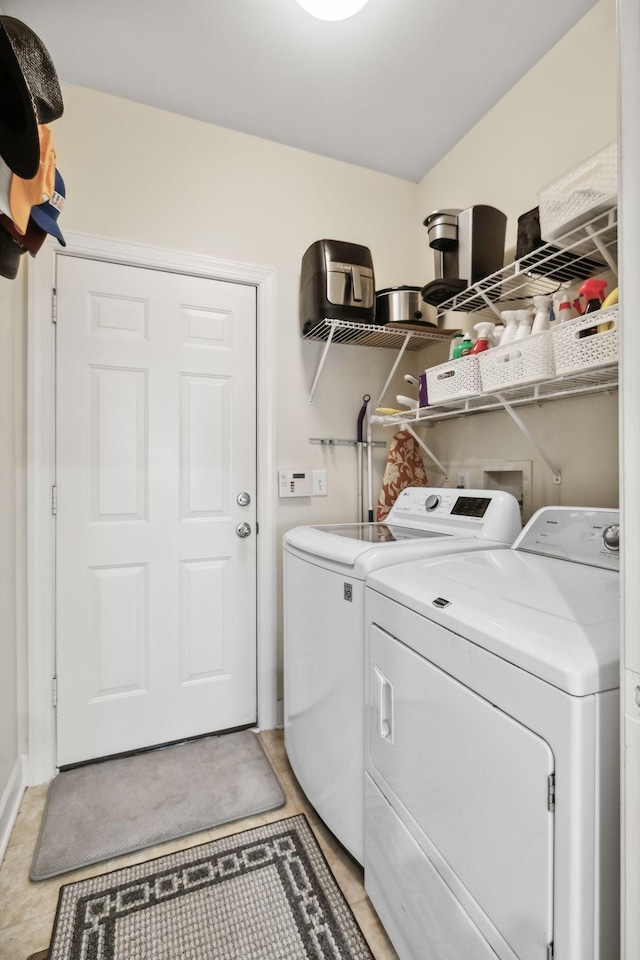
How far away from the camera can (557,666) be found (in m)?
0.68

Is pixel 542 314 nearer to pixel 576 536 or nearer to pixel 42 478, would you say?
pixel 576 536

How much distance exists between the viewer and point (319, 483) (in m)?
2.25

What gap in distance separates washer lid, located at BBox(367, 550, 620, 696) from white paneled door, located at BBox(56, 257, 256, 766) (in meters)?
1.08

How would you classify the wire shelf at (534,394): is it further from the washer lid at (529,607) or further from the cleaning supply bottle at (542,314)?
the washer lid at (529,607)

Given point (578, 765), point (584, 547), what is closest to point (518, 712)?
point (578, 765)

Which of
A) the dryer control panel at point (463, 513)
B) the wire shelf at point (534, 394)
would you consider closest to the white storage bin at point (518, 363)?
the wire shelf at point (534, 394)

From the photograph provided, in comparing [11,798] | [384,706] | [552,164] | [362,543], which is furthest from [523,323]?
[11,798]

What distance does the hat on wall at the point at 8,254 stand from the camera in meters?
1.04

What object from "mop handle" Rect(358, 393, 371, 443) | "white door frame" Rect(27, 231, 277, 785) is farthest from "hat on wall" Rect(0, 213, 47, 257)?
"mop handle" Rect(358, 393, 371, 443)

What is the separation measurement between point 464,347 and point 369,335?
21.5 inches

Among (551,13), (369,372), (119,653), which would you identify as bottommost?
(119,653)

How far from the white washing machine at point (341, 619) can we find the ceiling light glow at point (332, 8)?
5.18 ft

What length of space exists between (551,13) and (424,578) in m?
1.91

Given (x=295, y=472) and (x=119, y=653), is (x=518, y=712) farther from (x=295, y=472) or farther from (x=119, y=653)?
(x=119, y=653)
